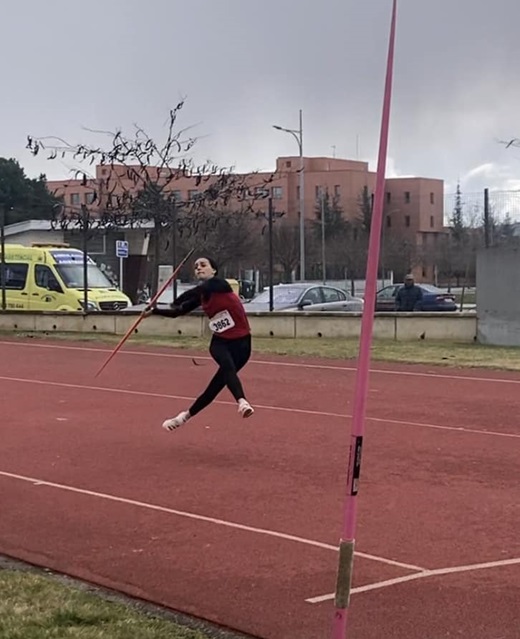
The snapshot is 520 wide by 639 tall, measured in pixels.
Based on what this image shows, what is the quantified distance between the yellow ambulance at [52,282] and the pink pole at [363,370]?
22845 millimetres

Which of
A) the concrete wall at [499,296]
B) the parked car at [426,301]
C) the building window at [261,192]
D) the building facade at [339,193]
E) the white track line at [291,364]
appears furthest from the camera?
the building facade at [339,193]

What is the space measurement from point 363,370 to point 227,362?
19.4 ft

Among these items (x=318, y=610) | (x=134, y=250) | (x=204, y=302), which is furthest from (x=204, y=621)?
(x=134, y=250)

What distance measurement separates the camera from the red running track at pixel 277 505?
17.3 feet

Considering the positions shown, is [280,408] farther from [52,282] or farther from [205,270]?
[52,282]

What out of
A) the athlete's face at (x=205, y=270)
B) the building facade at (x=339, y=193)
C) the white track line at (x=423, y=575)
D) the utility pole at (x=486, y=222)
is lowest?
the white track line at (x=423, y=575)

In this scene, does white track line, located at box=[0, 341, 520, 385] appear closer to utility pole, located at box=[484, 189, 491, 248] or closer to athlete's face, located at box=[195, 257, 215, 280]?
utility pole, located at box=[484, 189, 491, 248]

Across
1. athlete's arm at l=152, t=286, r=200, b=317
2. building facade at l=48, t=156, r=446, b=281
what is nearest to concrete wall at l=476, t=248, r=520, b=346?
building facade at l=48, t=156, r=446, b=281

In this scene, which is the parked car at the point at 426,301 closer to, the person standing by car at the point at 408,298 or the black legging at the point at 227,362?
the person standing by car at the point at 408,298

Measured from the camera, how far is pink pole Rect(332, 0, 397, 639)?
12.3ft

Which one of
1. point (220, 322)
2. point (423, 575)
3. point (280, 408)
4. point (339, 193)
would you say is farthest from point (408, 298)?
point (339, 193)

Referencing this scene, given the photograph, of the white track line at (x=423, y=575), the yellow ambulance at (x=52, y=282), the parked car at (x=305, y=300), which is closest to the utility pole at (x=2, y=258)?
the yellow ambulance at (x=52, y=282)

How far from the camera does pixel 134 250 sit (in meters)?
39.4

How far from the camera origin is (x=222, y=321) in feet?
31.4
